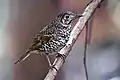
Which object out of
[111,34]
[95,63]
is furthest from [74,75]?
[111,34]

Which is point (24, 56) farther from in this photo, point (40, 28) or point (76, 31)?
point (76, 31)

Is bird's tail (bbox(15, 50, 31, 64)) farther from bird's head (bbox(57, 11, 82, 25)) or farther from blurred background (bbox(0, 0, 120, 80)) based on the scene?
bird's head (bbox(57, 11, 82, 25))

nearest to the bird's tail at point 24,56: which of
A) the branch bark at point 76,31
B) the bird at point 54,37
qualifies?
the bird at point 54,37

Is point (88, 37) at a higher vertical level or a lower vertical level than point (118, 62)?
higher

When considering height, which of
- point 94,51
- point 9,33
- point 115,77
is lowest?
point 115,77

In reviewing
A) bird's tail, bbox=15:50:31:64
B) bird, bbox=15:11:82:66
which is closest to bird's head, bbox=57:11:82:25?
bird, bbox=15:11:82:66

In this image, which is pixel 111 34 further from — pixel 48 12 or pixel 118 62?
pixel 48 12

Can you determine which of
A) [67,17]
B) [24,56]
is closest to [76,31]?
[67,17]
